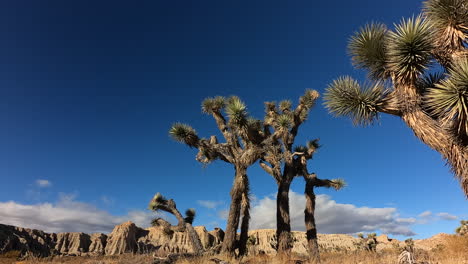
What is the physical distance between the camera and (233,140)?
1293cm

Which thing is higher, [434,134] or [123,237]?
[434,134]

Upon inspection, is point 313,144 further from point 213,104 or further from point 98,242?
point 98,242

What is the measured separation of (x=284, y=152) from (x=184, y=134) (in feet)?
16.7

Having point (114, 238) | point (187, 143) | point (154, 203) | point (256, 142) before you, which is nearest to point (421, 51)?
point (256, 142)

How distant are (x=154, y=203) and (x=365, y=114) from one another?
11094 mm

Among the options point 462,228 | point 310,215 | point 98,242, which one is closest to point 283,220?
point 310,215

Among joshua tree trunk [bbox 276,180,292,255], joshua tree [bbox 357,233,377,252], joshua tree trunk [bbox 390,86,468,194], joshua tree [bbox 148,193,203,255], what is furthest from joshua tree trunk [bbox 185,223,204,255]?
joshua tree [bbox 357,233,377,252]

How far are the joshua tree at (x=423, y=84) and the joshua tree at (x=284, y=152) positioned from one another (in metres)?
4.28

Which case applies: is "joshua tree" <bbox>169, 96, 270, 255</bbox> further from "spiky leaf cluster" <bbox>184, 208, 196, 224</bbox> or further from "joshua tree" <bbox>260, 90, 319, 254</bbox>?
"spiky leaf cluster" <bbox>184, 208, 196, 224</bbox>

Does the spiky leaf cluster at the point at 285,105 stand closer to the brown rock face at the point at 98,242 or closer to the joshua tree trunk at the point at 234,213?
the joshua tree trunk at the point at 234,213

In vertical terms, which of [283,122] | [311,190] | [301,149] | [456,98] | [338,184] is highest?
[283,122]

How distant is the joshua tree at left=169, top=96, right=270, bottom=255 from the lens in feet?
39.0

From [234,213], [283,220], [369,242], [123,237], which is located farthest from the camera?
[123,237]

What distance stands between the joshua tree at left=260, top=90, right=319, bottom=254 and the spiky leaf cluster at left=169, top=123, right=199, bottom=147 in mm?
3480
